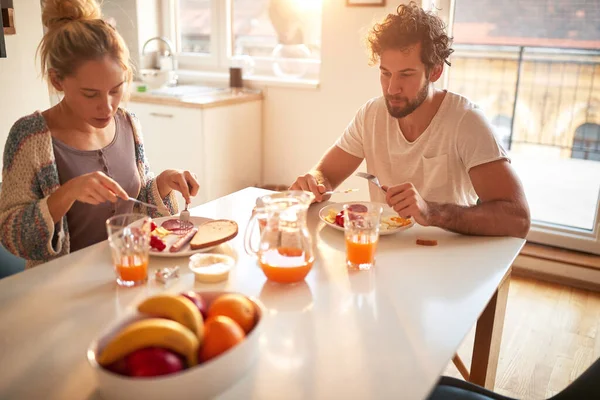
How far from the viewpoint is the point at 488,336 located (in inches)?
56.4

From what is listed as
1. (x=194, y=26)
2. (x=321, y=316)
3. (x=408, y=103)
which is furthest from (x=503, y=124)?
(x=321, y=316)

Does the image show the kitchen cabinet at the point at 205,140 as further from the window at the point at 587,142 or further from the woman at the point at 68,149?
the window at the point at 587,142

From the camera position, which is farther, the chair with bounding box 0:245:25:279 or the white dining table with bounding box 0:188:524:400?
the chair with bounding box 0:245:25:279

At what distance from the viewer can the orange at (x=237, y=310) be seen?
0.86 meters

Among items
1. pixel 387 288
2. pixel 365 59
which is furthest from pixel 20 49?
pixel 387 288

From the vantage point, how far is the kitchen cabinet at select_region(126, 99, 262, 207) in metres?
3.16

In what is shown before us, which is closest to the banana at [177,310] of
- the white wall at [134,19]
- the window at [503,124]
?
the window at [503,124]

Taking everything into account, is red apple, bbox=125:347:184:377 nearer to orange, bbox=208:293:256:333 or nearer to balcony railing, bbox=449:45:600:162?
orange, bbox=208:293:256:333

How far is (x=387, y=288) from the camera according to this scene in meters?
1.15

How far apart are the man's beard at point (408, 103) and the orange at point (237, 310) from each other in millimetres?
1098

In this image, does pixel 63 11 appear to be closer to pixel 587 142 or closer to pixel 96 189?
pixel 96 189

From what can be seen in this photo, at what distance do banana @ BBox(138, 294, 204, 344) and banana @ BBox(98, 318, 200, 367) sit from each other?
0.04m

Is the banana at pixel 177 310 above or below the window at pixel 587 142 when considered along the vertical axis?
above

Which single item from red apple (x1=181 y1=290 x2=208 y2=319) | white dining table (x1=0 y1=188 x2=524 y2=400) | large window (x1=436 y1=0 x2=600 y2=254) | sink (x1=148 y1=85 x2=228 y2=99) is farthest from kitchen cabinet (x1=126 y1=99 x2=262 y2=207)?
red apple (x1=181 y1=290 x2=208 y2=319)
